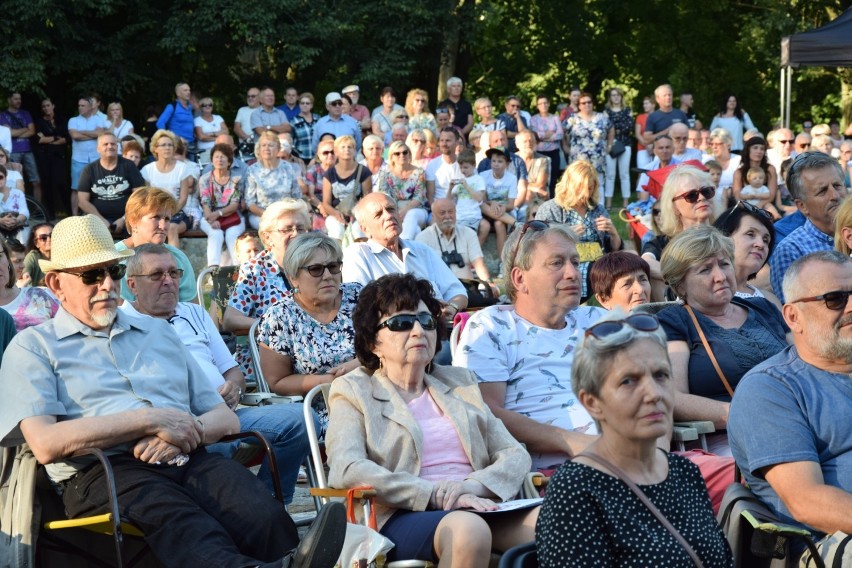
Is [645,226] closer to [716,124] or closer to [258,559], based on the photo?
[258,559]

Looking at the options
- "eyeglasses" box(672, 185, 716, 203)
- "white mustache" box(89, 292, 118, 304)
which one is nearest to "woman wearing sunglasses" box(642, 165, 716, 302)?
"eyeglasses" box(672, 185, 716, 203)

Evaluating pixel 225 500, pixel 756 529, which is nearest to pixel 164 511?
pixel 225 500

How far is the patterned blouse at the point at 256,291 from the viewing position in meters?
6.83

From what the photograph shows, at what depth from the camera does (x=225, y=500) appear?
4367 millimetres

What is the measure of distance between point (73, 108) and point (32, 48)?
6.58ft

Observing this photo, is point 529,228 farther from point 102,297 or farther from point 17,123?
point 17,123

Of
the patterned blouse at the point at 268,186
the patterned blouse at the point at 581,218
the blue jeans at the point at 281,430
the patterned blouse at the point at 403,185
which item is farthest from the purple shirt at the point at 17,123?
the blue jeans at the point at 281,430

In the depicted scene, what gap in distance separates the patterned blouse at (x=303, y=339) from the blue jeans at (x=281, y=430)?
10.0 inches

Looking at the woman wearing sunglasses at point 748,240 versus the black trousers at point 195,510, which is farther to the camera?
the woman wearing sunglasses at point 748,240

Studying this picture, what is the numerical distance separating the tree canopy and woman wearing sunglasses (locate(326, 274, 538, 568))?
47.0 ft

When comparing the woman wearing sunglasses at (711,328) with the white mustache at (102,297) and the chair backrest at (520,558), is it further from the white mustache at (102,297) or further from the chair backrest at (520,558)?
the white mustache at (102,297)

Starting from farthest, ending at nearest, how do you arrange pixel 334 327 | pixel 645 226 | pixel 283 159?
pixel 283 159, pixel 645 226, pixel 334 327

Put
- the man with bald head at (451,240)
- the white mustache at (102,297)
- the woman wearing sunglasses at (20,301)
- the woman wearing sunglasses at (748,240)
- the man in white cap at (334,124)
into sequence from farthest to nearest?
the man in white cap at (334,124), the man with bald head at (451,240), the woman wearing sunglasses at (748,240), the woman wearing sunglasses at (20,301), the white mustache at (102,297)

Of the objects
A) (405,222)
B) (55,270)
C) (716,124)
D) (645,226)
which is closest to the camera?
(55,270)
